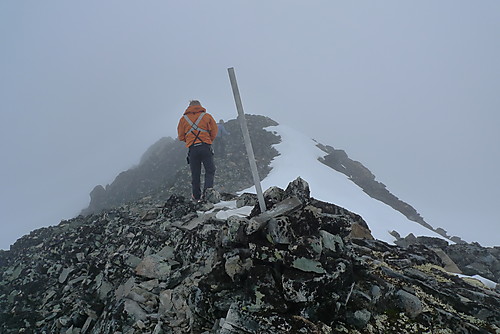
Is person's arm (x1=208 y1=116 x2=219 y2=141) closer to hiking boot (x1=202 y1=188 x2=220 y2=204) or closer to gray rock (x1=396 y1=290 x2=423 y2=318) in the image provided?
hiking boot (x1=202 y1=188 x2=220 y2=204)

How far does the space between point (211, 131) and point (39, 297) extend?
7.65 metres

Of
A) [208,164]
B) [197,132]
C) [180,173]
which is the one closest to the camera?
[197,132]

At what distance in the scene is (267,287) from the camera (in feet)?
14.2

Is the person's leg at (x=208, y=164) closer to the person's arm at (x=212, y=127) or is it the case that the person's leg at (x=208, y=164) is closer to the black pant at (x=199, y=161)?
the black pant at (x=199, y=161)

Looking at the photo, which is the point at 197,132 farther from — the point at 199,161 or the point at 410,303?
the point at 410,303

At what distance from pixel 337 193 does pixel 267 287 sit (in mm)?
17248

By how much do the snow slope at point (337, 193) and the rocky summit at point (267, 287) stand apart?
28.7ft

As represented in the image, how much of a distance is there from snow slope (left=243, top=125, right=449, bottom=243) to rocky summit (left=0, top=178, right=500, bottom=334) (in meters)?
8.73

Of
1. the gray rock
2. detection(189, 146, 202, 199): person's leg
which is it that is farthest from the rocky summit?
detection(189, 146, 202, 199): person's leg

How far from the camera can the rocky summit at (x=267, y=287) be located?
4234 mm

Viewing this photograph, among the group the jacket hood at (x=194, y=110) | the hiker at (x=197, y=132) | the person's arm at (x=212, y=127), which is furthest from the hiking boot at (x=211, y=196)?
the jacket hood at (x=194, y=110)

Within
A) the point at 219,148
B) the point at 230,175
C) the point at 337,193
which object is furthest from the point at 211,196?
the point at 219,148

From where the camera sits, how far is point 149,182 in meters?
33.8

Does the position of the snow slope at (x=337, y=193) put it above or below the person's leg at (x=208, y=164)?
below
